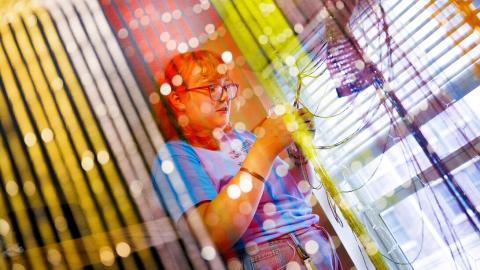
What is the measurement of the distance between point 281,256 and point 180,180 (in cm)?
43

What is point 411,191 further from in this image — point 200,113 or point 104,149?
point 104,149

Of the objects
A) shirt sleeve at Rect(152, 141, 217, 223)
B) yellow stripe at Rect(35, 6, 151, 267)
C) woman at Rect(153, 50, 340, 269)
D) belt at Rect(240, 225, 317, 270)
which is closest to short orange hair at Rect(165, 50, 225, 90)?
woman at Rect(153, 50, 340, 269)

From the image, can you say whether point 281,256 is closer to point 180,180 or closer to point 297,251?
point 297,251

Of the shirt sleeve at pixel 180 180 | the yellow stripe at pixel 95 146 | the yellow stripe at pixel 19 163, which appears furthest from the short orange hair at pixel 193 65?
the yellow stripe at pixel 19 163

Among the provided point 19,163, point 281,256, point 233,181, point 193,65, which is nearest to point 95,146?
point 19,163

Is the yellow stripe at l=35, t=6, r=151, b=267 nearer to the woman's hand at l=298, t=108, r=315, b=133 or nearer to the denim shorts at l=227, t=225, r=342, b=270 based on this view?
the denim shorts at l=227, t=225, r=342, b=270

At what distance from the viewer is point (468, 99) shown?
54.4 inches

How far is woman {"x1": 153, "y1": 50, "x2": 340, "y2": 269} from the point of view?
3.39 feet

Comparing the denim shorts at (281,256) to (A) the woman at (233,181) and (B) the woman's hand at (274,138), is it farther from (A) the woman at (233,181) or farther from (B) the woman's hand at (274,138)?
(B) the woman's hand at (274,138)

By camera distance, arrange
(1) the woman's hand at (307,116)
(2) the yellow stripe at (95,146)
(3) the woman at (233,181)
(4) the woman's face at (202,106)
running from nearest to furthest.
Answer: (3) the woman at (233,181), (1) the woman's hand at (307,116), (4) the woman's face at (202,106), (2) the yellow stripe at (95,146)

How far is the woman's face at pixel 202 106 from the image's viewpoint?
130 cm

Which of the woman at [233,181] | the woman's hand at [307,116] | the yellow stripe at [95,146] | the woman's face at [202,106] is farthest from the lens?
the yellow stripe at [95,146]

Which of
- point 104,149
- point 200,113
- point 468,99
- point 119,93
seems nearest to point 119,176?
point 104,149

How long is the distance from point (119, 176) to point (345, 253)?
113cm
